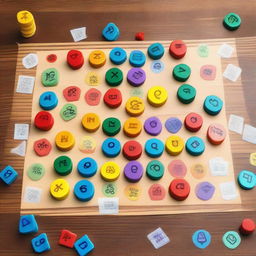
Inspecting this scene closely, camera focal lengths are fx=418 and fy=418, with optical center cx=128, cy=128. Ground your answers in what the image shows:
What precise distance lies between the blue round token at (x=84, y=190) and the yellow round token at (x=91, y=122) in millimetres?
118

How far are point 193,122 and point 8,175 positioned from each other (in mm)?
408

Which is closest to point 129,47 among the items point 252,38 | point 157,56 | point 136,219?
point 157,56

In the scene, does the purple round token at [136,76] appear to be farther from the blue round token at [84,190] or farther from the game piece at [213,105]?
the blue round token at [84,190]

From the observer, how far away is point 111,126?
905 mm

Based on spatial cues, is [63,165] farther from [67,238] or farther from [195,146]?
[195,146]

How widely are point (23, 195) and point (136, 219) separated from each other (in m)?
0.24

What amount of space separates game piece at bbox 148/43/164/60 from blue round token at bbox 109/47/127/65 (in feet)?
0.20

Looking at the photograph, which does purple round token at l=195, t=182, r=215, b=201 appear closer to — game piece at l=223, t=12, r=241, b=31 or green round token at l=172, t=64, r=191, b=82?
green round token at l=172, t=64, r=191, b=82

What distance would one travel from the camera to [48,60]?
1.00 metres

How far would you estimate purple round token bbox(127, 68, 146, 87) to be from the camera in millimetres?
954

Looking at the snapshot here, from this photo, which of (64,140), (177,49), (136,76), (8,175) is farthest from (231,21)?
(8,175)

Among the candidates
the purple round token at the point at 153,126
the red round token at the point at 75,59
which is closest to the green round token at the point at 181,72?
the purple round token at the point at 153,126

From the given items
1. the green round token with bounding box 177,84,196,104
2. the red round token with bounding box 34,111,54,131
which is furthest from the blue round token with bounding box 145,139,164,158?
the red round token with bounding box 34,111,54,131

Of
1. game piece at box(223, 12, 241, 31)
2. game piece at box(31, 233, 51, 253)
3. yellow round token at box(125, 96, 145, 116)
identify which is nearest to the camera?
game piece at box(31, 233, 51, 253)
